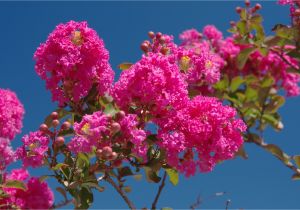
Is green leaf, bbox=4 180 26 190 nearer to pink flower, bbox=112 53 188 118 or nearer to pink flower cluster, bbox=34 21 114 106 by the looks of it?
pink flower cluster, bbox=34 21 114 106

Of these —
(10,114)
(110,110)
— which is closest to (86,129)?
(110,110)

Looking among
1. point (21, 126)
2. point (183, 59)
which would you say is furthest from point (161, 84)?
point (21, 126)

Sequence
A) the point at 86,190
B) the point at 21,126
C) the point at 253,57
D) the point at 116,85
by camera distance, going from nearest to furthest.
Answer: the point at 116,85
the point at 86,190
the point at 21,126
the point at 253,57

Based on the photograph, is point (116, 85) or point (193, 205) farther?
point (193, 205)

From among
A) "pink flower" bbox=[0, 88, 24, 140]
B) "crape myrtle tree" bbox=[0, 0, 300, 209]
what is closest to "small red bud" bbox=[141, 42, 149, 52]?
"crape myrtle tree" bbox=[0, 0, 300, 209]

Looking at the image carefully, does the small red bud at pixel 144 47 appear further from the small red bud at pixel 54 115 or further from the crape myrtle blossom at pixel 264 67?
the crape myrtle blossom at pixel 264 67

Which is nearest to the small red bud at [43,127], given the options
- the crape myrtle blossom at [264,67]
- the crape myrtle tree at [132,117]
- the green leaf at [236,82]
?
the crape myrtle tree at [132,117]

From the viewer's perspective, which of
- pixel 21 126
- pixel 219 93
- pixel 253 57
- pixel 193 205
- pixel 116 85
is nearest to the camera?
pixel 116 85

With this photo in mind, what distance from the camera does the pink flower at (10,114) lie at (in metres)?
3.17

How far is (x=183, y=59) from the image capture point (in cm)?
251

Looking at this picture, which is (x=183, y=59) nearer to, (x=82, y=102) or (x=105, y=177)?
(x=82, y=102)

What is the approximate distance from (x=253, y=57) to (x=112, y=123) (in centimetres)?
208

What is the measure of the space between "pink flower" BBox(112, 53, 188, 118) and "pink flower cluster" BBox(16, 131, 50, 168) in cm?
41

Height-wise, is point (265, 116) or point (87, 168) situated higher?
point (265, 116)
